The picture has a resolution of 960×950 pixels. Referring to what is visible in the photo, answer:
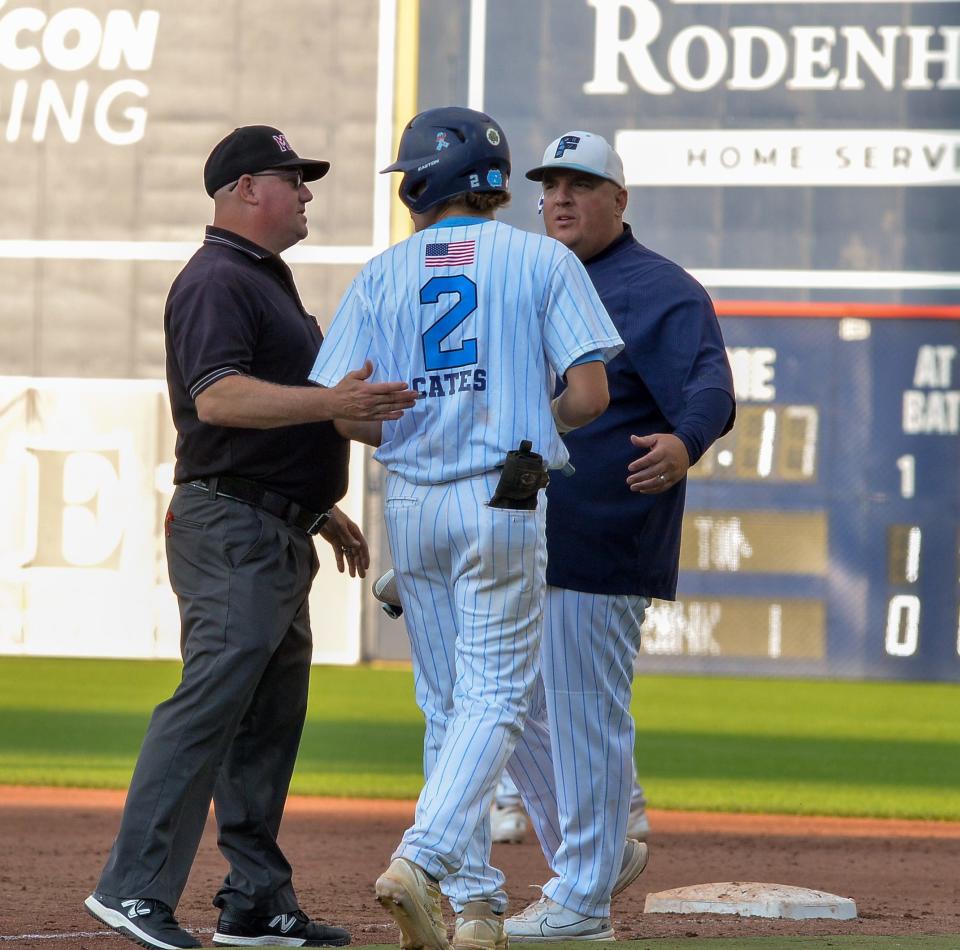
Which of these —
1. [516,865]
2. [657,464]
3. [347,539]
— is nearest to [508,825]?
[516,865]

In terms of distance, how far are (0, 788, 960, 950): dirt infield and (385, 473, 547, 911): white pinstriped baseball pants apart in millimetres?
883

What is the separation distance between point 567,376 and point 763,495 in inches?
386

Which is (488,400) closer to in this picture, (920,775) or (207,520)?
(207,520)

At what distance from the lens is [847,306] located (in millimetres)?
13211

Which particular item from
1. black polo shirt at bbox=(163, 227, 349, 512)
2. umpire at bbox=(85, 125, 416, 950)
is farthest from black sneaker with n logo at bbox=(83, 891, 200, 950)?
black polo shirt at bbox=(163, 227, 349, 512)

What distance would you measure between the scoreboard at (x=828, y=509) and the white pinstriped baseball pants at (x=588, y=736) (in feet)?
29.7

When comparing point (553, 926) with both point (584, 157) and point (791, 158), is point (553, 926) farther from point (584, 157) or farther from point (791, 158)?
point (791, 158)

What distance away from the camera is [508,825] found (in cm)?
582

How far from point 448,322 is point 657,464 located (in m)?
0.58

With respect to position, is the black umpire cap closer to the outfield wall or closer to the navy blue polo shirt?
the navy blue polo shirt

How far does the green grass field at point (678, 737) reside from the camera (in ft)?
24.9

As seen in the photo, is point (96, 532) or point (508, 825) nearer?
point (508, 825)

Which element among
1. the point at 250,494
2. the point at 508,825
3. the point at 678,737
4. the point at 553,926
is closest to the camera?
the point at 553,926

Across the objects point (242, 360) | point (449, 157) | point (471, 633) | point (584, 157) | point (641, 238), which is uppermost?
point (641, 238)
